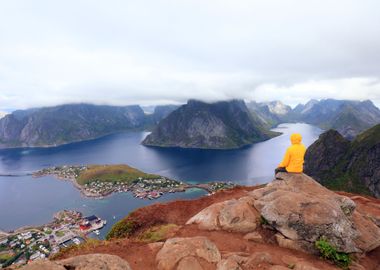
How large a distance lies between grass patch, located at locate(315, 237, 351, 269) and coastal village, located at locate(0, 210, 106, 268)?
93.2 m

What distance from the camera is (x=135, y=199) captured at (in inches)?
6422

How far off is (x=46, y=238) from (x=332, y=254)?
393 feet

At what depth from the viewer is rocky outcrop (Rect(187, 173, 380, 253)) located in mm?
17141

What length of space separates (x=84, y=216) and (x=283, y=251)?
447 feet

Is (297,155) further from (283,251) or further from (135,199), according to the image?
(135,199)

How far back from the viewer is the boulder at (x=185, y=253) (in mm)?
14226

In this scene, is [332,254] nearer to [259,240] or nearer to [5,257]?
[259,240]

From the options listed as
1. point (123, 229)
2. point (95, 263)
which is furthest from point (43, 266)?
point (123, 229)

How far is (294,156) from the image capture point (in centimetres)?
2266

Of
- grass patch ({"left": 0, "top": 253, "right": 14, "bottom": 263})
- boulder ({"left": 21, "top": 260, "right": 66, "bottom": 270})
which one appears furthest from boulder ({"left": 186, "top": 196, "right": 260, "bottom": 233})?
grass patch ({"left": 0, "top": 253, "right": 14, "bottom": 263})

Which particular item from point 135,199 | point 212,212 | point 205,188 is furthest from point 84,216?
point 212,212

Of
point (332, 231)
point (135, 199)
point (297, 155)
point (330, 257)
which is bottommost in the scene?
point (135, 199)

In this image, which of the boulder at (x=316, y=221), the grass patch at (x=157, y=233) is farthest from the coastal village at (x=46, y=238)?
the boulder at (x=316, y=221)

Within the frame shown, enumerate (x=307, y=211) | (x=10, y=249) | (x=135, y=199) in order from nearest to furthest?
(x=307, y=211) → (x=10, y=249) → (x=135, y=199)
